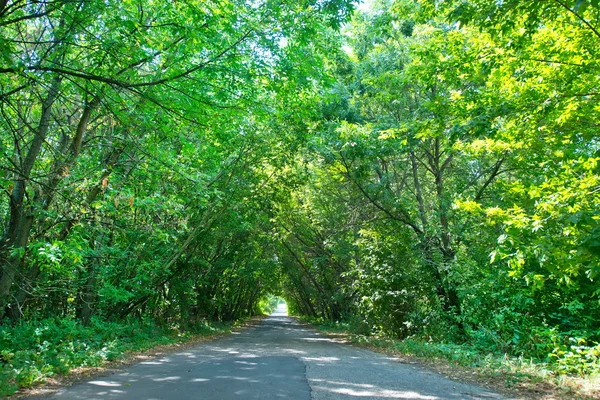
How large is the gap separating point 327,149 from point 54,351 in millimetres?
8539

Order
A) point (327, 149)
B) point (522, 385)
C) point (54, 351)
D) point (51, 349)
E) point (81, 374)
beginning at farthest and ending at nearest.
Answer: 1. point (327, 149)
2. point (51, 349)
3. point (54, 351)
4. point (81, 374)
5. point (522, 385)

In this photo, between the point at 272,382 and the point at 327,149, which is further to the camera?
the point at 327,149

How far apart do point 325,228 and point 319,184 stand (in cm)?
371

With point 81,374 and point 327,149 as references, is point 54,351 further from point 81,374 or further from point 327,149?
point 327,149

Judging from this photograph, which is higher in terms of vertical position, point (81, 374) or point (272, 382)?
point (272, 382)

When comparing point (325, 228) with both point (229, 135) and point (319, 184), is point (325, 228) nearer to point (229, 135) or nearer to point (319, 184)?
point (319, 184)

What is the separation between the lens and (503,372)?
8.14 meters

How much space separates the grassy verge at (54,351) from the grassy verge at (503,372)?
7.66m

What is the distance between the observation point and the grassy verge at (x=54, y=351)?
6.92 m

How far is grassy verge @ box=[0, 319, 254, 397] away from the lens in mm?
6918

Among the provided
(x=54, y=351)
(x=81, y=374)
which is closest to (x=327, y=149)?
(x=81, y=374)

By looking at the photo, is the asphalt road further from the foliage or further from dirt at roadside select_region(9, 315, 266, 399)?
the foliage

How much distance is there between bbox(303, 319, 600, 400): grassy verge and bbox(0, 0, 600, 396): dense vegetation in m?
0.76

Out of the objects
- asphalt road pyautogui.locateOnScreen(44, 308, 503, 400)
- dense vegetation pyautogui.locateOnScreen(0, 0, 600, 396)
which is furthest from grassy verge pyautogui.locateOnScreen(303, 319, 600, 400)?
dense vegetation pyautogui.locateOnScreen(0, 0, 600, 396)
